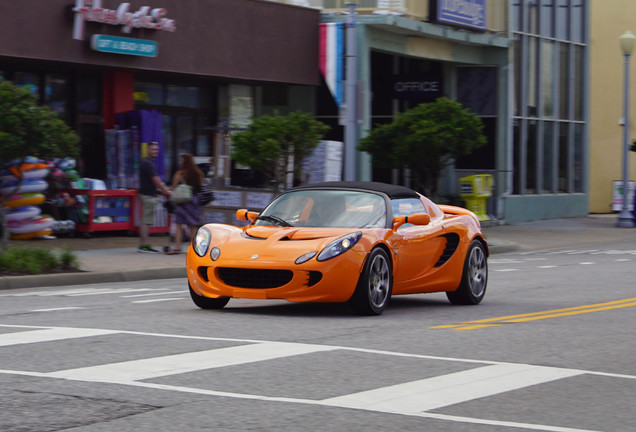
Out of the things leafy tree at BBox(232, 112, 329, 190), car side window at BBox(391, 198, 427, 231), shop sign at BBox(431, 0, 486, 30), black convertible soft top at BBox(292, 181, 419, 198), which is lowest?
car side window at BBox(391, 198, 427, 231)

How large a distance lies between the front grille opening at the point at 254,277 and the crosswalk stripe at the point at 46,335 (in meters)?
1.65

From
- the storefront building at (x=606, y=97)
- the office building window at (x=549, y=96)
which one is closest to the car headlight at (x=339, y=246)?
the office building window at (x=549, y=96)

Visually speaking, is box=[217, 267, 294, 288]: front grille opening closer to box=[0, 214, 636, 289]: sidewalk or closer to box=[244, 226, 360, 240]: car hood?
box=[244, 226, 360, 240]: car hood

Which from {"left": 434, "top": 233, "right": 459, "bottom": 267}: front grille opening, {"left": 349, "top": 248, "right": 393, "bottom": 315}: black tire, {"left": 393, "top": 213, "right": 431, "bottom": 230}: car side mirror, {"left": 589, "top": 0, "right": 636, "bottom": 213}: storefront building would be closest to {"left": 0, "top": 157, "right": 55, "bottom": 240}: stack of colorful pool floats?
{"left": 434, "top": 233, "right": 459, "bottom": 267}: front grille opening

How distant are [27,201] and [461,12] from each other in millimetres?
13553

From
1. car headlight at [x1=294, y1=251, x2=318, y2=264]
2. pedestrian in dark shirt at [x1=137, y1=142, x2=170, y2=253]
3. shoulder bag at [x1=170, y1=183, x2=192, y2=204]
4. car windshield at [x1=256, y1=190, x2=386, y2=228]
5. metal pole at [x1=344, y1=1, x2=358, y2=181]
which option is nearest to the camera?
car headlight at [x1=294, y1=251, x2=318, y2=264]

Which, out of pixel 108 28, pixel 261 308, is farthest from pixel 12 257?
pixel 108 28

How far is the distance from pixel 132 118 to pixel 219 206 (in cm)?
258

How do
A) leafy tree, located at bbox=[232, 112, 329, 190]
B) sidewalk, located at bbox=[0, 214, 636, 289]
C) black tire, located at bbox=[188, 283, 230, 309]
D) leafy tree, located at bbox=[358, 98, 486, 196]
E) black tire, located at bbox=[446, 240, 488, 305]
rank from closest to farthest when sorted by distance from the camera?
1. black tire, located at bbox=[188, 283, 230, 309]
2. black tire, located at bbox=[446, 240, 488, 305]
3. sidewalk, located at bbox=[0, 214, 636, 289]
4. leafy tree, located at bbox=[232, 112, 329, 190]
5. leafy tree, located at bbox=[358, 98, 486, 196]

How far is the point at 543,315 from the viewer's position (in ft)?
36.4

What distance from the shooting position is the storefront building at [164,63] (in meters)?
21.1

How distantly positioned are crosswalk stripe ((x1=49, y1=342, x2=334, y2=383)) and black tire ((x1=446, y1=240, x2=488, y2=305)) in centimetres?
411

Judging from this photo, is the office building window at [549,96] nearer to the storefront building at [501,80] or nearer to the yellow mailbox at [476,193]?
the storefront building at [501,80]

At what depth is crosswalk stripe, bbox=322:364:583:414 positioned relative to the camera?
6.20 m
